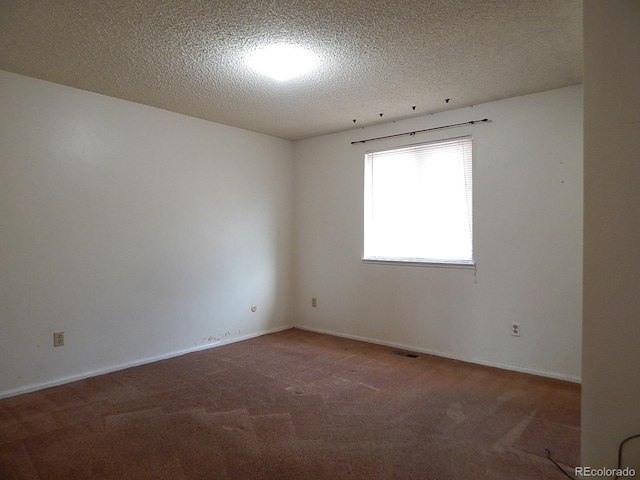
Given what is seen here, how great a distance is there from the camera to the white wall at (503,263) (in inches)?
127

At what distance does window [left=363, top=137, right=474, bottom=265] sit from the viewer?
12.5ft

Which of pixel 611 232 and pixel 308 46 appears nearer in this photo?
pixel 611 232

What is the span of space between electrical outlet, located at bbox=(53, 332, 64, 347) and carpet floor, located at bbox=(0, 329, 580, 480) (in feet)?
1.15

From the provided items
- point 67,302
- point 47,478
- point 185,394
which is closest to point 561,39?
point 185,394

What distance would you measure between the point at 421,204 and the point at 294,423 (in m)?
2.62

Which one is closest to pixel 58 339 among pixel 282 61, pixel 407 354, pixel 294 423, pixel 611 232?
pixel 294 423

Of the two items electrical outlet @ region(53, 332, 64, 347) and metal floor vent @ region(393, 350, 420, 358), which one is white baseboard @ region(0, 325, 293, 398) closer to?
electrical outlet @ region(53, 332, 64, 347)

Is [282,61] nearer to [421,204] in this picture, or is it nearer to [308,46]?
[308,46]

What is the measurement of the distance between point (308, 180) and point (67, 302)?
305 centimetres

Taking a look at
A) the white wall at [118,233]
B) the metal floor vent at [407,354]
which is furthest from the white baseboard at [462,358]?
the white wall at [118,233]

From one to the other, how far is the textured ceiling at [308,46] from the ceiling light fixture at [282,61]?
8cm

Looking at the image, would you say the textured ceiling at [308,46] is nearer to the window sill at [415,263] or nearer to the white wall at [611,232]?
the white wall at [611,232]

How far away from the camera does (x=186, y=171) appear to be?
4.05m

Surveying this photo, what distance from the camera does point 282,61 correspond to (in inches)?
107
